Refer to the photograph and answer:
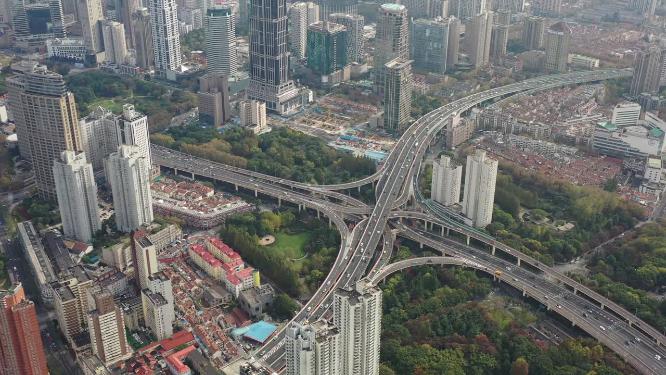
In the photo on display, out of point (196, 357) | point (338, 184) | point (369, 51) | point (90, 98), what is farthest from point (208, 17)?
point (196, 357)

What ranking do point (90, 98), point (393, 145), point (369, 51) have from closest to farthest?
1. point (393, 145)
2. point (90, 98)
3. point (369, 51)

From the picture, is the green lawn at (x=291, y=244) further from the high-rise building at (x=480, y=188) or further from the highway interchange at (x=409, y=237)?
the high-rise building at (x=480, y=188)

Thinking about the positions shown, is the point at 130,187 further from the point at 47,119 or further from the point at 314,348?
the point at 314,348

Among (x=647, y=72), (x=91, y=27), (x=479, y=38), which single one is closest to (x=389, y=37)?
(x=479, y=38)

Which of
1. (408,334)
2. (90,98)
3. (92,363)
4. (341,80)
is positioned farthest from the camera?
(341,80)

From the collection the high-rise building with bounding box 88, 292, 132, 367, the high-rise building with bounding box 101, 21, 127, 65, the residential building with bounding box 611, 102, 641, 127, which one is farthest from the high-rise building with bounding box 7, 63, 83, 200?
the residential building with bounding box 611, 102, 641, 127

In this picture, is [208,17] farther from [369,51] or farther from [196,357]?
[196,357]

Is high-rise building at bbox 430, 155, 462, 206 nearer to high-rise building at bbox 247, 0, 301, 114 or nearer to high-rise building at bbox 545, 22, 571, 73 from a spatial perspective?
high-rise building at bbox 247, 0, 301, 114
